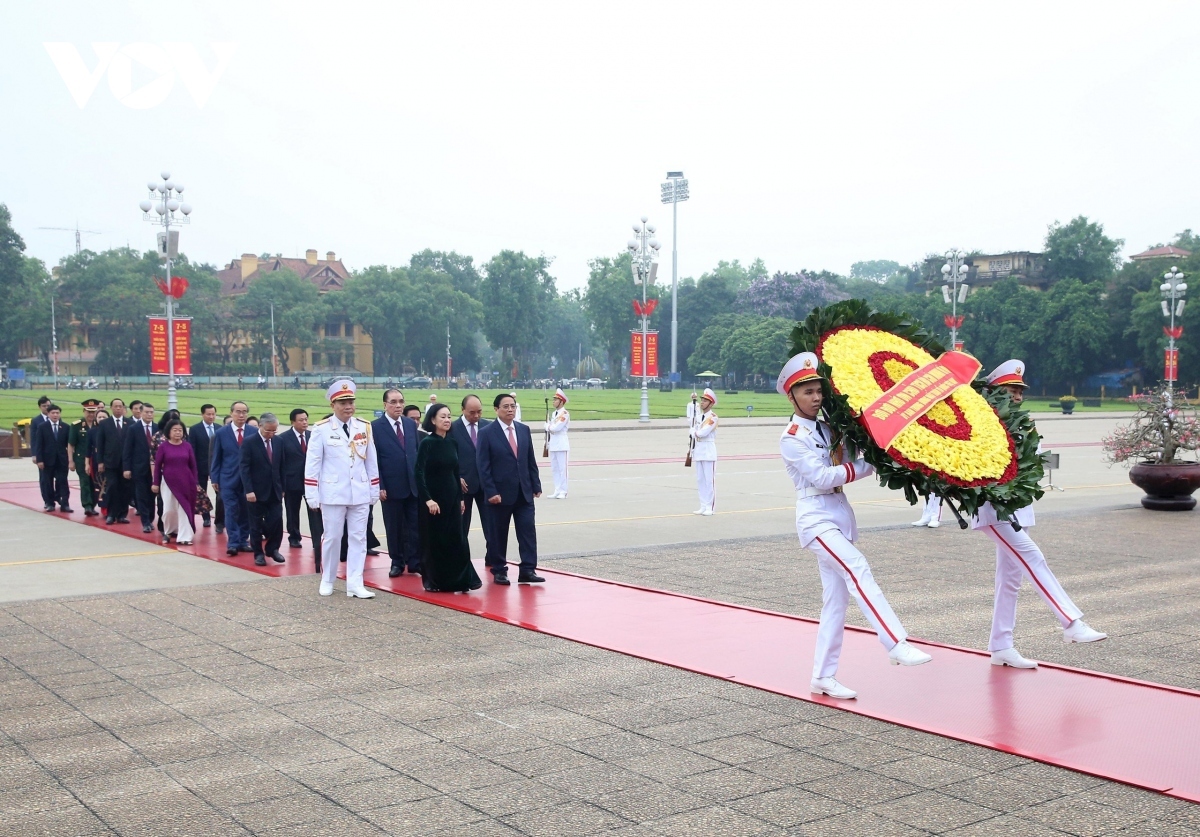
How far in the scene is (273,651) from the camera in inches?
297

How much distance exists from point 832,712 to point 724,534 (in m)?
7.67

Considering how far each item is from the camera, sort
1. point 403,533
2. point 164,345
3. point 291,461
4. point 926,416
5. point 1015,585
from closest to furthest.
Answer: point 926,416 → point 1015,585 → point 403,533 → point 291,461 → point 164,345

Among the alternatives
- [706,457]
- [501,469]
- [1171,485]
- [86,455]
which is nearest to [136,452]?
[86,455]

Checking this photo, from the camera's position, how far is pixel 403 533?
10.9 metres

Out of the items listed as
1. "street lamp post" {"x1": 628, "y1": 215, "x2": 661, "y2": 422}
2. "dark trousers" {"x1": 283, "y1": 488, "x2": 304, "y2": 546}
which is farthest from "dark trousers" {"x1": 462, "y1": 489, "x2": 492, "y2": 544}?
"street lamp post" {"x1": 628, "y1": 215, "x2": 661, "y2": 422}

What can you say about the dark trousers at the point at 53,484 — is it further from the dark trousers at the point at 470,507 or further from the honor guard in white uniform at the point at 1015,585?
the honor guard in white uniform at the point at 1015,585

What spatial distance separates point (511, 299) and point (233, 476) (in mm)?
110082

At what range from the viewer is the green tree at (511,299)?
121188mm

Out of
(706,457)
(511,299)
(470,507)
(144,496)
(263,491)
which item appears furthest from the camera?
(511,299)

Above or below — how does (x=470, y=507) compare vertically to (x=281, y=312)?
below

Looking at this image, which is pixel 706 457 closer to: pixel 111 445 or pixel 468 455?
pixel 468 455

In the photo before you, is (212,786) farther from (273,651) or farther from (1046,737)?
(1046,737)

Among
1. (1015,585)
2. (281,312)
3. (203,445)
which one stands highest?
(281,312)

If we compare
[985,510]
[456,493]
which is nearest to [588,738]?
[985,510]
